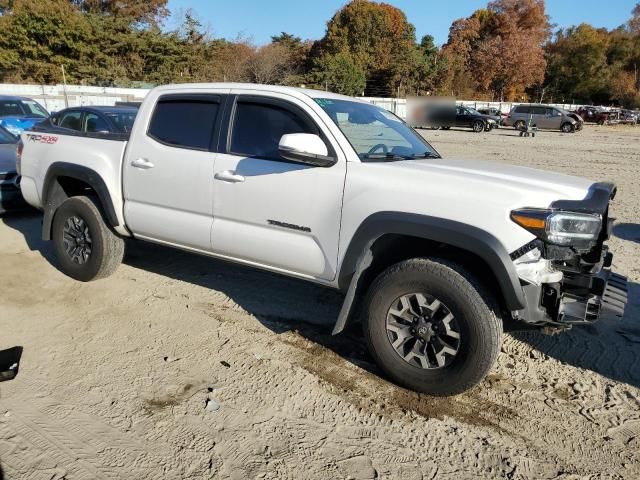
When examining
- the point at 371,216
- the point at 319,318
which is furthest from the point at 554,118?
the point at 371,216

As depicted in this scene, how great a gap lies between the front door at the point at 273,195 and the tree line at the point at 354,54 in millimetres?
20925

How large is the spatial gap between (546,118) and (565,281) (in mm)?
34441

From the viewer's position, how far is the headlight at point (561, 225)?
111 inches

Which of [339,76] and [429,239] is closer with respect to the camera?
[429,239]

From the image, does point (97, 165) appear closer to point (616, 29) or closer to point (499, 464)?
point (499, 464)

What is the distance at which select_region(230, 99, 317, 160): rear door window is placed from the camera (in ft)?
12.3

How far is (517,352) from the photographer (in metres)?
3.89

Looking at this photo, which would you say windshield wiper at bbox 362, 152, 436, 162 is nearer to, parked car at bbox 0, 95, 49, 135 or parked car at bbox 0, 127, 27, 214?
parked car at bbox 0, 127, 27, 214

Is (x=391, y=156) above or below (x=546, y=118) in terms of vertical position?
below

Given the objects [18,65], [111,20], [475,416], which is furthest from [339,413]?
[111,20]

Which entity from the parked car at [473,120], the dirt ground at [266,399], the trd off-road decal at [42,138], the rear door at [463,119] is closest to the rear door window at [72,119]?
the trd off-road decal at [42,138]

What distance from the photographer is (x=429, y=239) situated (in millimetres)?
3152

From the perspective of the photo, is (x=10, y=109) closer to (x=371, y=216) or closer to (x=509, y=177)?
(x=371, y=216)

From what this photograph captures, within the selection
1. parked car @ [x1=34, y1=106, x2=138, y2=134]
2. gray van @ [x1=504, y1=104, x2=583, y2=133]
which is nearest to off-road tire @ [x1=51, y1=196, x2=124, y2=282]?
parked car @ [x1=34, y1=106, x2=138, y2=134]
